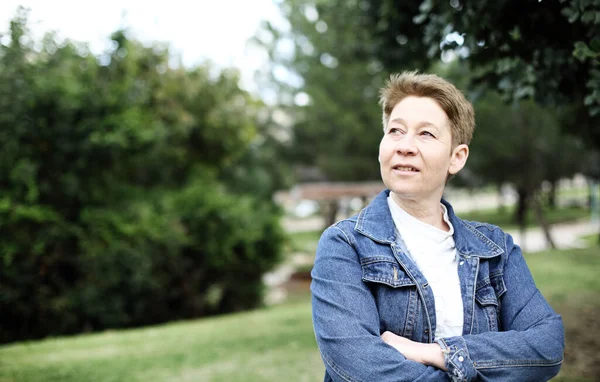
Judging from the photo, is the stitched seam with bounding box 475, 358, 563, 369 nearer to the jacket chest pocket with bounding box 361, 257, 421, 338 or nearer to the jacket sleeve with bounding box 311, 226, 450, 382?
the jacket sleeve with bounding box 311, 226, 450, 382

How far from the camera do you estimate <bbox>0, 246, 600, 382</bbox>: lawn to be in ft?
16.1

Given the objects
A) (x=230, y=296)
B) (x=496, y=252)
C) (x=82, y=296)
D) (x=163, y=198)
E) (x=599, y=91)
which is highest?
(x=599, y=91)

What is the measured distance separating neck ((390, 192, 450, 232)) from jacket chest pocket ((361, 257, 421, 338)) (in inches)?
10.4

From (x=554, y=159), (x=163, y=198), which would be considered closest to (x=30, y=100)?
(x=163, y=198)

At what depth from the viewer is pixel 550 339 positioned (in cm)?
191

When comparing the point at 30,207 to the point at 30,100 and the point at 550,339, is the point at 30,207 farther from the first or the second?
the point at 550,339

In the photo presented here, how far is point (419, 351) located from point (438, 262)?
0.36 metres

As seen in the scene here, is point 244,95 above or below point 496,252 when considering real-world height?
above

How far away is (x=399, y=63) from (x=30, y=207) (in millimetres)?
5790

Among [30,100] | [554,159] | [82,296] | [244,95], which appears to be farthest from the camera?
[554,159]

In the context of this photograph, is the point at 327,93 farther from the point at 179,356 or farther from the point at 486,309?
the point at 486,309

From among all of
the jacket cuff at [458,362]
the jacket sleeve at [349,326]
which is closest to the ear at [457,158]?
the jacket sleeve at [349,326]

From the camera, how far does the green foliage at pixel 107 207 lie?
25.0 ft

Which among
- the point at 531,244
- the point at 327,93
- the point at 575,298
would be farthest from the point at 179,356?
the point at 531,244
